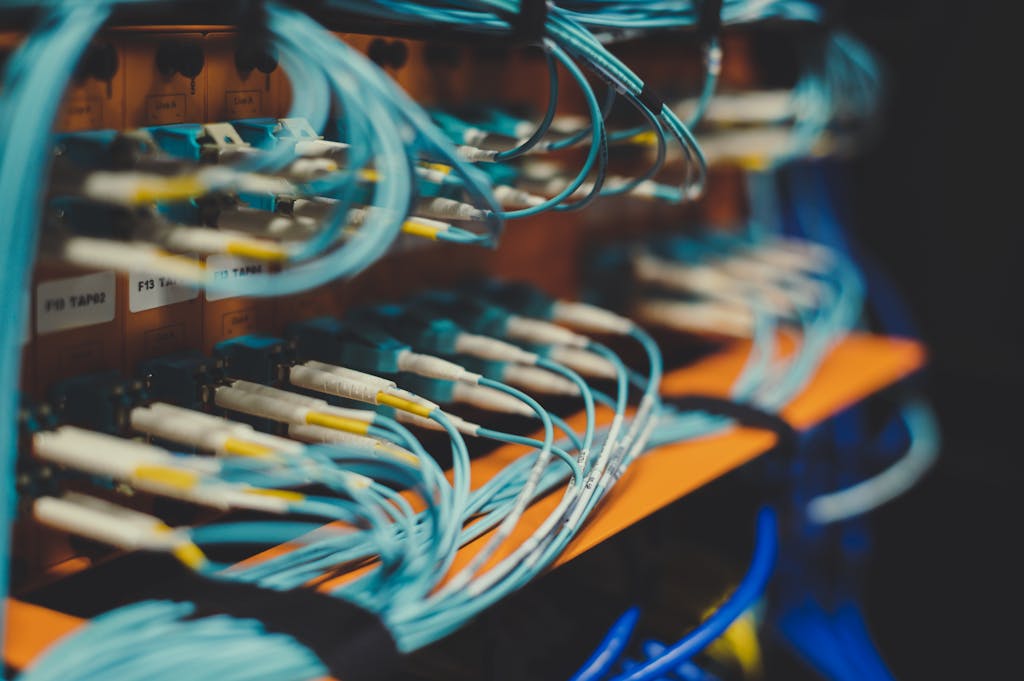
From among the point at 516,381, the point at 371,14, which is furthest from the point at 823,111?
the point at 371,14

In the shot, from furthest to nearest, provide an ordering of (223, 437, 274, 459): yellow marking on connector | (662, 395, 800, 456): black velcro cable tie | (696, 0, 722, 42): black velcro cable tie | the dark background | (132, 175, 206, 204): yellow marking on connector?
the dark background, (662, 395, 800, 456): black velcro cable tie, (696, 0, 722, 42): black velcro cable tie, (223, 437, 274, 459): yellow marking on connector, (132, 175, 206, 204): yellow marking on connector

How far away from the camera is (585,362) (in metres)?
1.09

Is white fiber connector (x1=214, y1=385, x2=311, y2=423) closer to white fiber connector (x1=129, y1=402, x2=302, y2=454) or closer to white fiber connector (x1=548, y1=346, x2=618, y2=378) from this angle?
white fiber connector (x1=129, y1=402, x2=302, y2=454)

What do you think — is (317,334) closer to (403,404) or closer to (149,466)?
(403,404)

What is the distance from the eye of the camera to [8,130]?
0.59 m

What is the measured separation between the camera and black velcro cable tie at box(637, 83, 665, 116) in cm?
87

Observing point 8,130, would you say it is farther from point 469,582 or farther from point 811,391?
point 811,391

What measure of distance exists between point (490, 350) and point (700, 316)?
1.59 ft

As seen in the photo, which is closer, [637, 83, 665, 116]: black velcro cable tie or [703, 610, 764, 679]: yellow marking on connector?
[637, 83, 665, 116]: black velcro cable tie

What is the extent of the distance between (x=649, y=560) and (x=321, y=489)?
415 mm

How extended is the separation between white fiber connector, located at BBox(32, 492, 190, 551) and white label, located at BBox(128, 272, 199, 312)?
163 millimetres

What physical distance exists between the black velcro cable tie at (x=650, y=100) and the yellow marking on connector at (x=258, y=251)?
0.35m

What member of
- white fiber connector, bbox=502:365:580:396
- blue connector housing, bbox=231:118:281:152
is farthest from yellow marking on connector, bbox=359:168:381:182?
white fiber connector, bbox=502:365:580:396

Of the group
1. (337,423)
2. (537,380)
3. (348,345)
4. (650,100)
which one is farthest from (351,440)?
(650,100)
